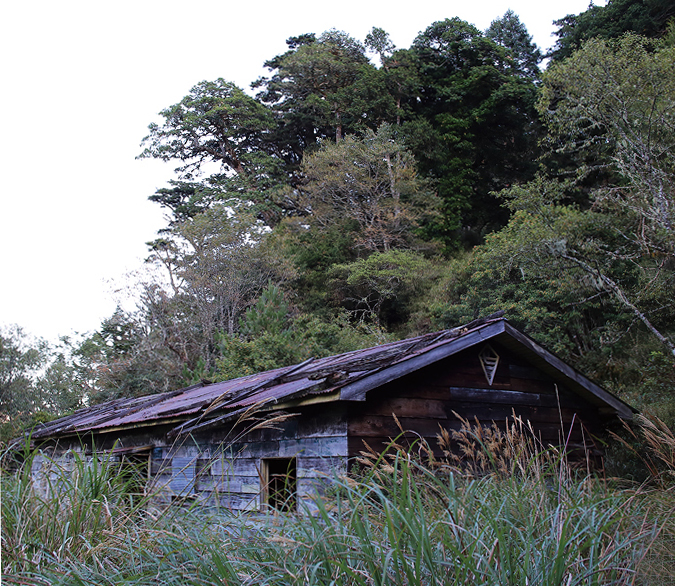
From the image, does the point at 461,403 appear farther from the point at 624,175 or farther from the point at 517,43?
the point at 517,43

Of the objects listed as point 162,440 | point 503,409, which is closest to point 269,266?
point 162,440

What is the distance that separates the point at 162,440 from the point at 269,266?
620 inches

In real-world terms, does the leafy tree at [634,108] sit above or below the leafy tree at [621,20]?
below

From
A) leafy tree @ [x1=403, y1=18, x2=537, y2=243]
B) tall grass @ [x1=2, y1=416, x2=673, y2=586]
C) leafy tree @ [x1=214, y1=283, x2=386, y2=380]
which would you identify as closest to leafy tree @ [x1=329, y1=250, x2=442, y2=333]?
leafy tree @ [x1=214, y1=283, x2=386, y2=380]

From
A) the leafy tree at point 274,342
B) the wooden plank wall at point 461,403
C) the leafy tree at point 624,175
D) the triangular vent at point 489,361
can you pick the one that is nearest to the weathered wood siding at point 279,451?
the wooden plank wall at point 461,403

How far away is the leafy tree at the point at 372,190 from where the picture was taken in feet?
85.6

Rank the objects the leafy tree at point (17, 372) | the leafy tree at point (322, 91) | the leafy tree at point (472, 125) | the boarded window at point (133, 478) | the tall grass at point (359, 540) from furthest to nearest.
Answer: the leafy tree at point (322, 91)
the leafy tree at point (472, 125)
the leafy tree at point (17, 372)
the boarded window at point (133, 478)
the tall grass at point (359, 540)

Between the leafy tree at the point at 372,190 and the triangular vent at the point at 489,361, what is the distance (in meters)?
18.4

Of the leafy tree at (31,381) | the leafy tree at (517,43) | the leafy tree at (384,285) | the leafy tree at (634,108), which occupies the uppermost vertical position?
the leafy tree at (517,43)

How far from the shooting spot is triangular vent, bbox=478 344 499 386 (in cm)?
707

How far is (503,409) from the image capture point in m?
7.13

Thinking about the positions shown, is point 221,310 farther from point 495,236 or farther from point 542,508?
point 542,508

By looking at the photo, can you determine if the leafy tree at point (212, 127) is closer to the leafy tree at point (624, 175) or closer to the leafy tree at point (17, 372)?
the leafy tree at point (17, 372)

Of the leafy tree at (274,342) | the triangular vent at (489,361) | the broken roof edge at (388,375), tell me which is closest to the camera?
the broken roof edge at (388,375)
